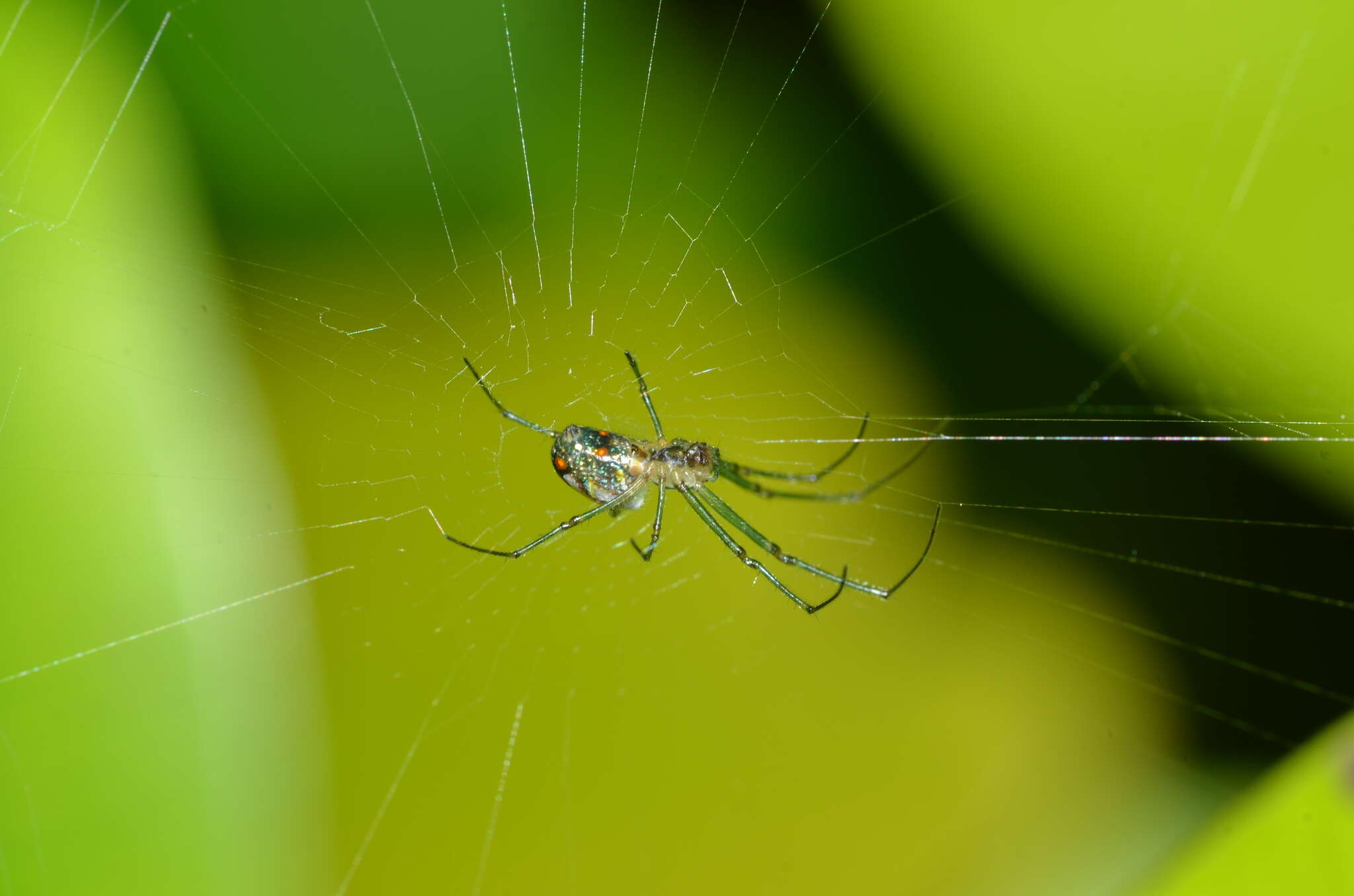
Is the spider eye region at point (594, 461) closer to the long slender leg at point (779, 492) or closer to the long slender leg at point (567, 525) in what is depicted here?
the long slender leg at point (567, 525)

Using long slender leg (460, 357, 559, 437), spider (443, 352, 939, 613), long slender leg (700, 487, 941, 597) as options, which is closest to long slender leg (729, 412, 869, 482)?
spider (443, 352, 939, 613)

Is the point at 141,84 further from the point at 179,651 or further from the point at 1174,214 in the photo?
the point at 1174,214

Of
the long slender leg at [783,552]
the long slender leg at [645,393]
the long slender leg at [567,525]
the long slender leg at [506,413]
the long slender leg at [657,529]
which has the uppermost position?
the long slender leg at [506,413]

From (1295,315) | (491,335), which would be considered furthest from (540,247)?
(1295,315)

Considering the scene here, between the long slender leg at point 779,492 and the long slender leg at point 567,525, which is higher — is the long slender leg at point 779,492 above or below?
below

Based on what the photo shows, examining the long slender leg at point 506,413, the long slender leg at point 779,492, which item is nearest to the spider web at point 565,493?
the long slender leg at point 506,413

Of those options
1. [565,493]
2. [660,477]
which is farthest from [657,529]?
[565,493]

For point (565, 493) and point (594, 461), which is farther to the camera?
point (565, 493)

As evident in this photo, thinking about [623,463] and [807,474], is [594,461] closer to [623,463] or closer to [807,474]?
[623,463]
